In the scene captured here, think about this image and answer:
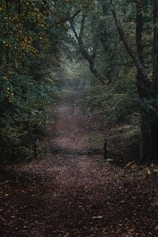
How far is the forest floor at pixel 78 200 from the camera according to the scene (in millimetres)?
7660

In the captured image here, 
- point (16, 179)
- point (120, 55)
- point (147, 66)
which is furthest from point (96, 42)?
point (16, 179)

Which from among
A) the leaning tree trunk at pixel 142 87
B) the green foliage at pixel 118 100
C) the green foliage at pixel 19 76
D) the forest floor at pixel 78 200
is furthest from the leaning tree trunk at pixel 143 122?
the green foliage at pixel 19 76

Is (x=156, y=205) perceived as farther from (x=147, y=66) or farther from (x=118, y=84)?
(x=147, y=66)

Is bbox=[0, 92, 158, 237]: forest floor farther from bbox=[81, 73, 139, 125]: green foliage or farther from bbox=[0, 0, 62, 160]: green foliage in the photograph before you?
bbox=[81, 73, 139, 125]: green foliage

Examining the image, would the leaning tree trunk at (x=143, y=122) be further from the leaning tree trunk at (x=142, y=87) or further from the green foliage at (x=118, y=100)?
the green foliage at (x=118, y=100)

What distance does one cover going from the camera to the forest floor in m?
7.66

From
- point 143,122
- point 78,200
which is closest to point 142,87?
point 143,122

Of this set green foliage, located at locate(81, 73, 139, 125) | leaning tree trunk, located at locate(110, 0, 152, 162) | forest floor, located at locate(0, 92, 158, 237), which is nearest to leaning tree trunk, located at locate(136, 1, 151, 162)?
leaning tree trunk, located at locate(110, 0, 152, 162)

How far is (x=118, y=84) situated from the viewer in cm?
1744

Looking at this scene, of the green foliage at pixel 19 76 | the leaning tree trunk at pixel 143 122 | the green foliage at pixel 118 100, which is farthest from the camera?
the green foliage at pixel 118 100

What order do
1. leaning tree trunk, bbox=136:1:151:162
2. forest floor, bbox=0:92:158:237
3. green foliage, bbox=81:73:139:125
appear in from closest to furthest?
forest floor, bbox=0:92:158:237 → leaning tree trunk, bbox=136:1:151:162 → green foliage, bbox=81:73:139:125

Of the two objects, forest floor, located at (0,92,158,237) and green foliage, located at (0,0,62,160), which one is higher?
green foliage, located at (0,0,62,160)

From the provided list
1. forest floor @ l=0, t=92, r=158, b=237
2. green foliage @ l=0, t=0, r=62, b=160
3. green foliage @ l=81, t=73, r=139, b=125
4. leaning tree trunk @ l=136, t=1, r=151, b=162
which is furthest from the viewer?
green foliage @ l=81, t=73, r=139, b=125

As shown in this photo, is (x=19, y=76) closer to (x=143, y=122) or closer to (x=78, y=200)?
(x=78, y=200)
